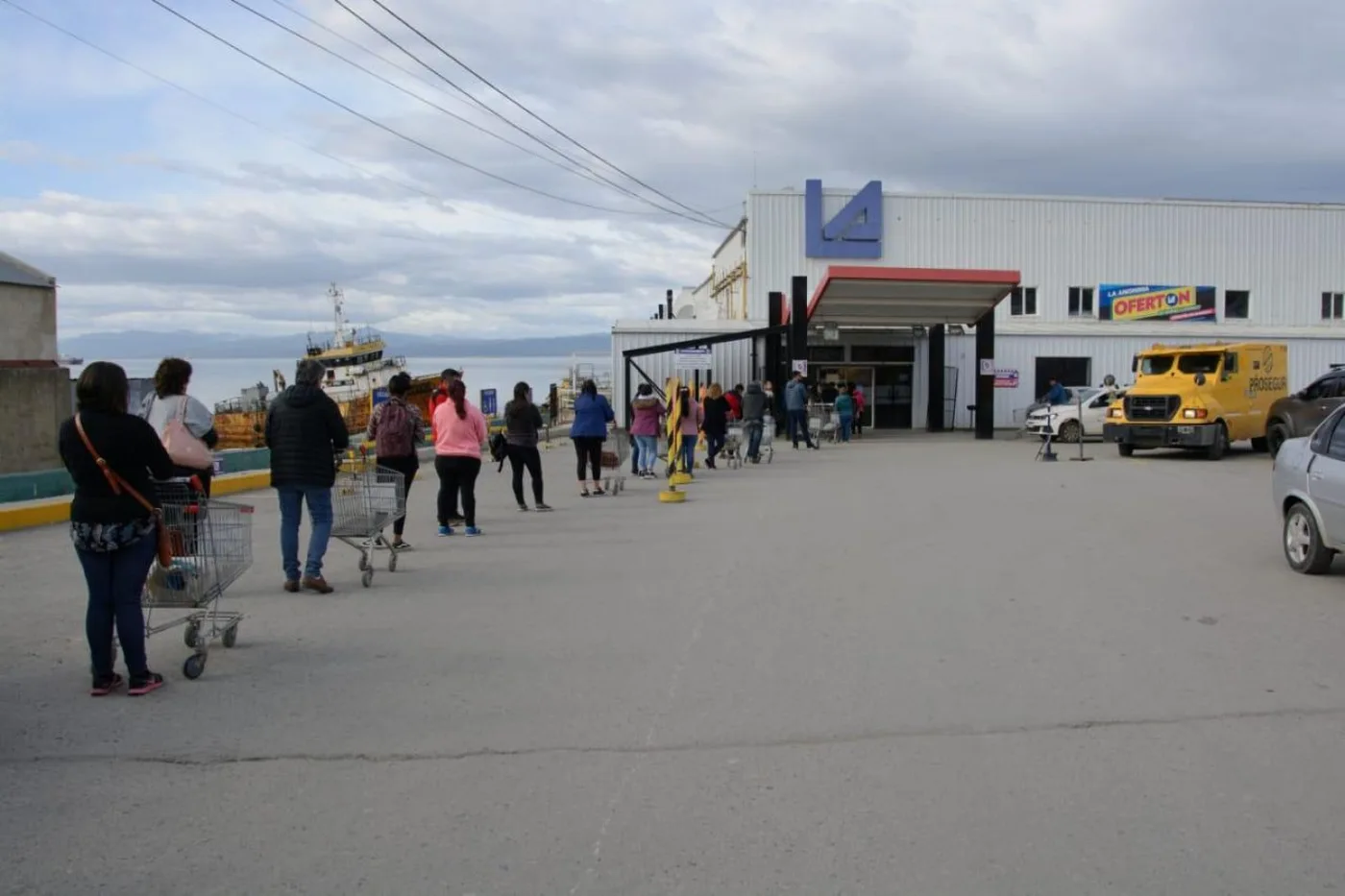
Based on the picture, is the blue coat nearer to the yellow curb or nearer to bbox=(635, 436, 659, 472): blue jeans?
bbox=(635, 436, 659, 472): blue jeans

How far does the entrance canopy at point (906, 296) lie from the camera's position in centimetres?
2755

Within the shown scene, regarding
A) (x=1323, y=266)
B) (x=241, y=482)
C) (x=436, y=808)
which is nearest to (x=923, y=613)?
(x=436, y=808)

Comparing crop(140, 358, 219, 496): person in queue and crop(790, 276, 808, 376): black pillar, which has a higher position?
crop(790, 276, 808, 376): black pillar

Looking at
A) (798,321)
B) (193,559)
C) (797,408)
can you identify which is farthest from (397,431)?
(798,321)

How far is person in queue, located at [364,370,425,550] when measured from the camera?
11.5 m

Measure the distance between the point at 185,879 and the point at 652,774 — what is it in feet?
6.29

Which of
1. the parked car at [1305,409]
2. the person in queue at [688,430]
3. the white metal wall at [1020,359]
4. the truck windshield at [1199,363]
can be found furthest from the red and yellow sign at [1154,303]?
the person in queue at [688,430]

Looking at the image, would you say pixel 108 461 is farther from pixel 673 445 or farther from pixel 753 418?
pixel 753 418

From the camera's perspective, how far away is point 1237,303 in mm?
39531

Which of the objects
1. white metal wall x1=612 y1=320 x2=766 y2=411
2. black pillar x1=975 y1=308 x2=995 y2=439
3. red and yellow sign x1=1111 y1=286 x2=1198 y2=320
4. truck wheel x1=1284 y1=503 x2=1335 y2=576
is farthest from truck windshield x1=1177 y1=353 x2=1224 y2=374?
red and yellow sign x1=1111 y1=286 x2=1198 y2=320

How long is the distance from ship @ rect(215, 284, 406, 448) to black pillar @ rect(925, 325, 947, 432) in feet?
55.2

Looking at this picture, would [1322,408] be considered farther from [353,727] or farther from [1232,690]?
[353,727]

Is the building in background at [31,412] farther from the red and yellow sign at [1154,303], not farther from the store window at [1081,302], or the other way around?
the red and yellow sign at [1154,303]

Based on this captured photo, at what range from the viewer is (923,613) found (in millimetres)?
8352
